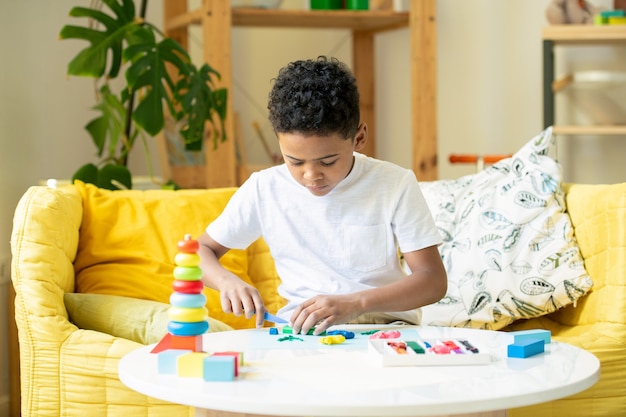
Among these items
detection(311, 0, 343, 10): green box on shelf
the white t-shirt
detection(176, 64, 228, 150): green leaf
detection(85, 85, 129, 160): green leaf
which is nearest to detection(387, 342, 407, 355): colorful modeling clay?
the white t-shirt

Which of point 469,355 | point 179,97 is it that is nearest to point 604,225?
point 469,355

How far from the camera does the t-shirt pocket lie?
167 centimetres

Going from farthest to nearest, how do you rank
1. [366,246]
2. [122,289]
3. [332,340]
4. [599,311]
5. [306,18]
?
[306,18], [122,289], [599,311], [366,246], [332,340]

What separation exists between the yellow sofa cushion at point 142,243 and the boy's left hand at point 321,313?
2.73 ft

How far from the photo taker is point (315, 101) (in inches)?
59.3

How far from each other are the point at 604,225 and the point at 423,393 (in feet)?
3.90

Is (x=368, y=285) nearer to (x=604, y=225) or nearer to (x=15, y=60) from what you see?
(x=604, y=225)

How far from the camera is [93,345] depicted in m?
1.87

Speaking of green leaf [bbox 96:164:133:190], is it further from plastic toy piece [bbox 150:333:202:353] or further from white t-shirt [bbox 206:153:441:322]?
plastic toy piece [bbox 150:333:202:353]

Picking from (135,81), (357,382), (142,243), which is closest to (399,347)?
(357,382)

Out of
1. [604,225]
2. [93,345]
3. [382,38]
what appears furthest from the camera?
[382,38]

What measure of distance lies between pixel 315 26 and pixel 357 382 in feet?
8.47

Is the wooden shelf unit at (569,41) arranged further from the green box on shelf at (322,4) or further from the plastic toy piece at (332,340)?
the plastic toy piece at (332,340)

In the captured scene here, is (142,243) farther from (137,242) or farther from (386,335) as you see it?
(386,335)
